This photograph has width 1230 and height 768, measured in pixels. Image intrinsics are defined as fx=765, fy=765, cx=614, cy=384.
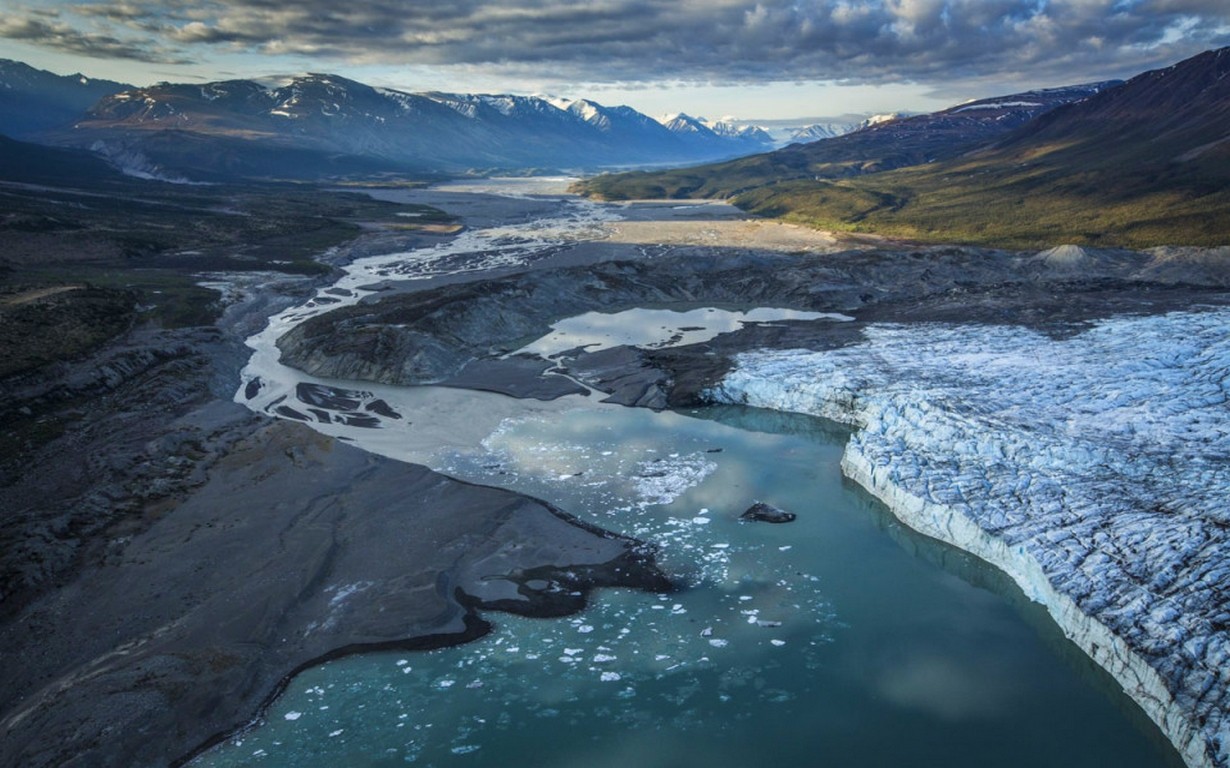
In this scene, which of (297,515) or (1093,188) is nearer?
(297,515)

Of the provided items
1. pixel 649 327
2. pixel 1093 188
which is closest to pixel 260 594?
pixel 649 327

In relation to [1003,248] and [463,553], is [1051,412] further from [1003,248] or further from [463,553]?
[1003,248]

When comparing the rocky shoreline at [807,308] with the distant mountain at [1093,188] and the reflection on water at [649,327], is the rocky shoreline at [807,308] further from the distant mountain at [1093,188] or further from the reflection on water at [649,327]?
the distant mountain at [1093,188]

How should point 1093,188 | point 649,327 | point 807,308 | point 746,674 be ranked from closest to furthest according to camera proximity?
point 746,674 → point 649,327 → point 807,308 → point 1093,188

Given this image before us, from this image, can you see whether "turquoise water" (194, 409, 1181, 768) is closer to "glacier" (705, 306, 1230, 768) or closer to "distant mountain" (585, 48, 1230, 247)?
"glacier" (705, 306, 1230, 768)

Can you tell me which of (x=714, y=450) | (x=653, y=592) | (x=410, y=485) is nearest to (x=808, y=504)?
(x=714, y=450)

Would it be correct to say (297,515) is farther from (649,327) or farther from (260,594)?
(649,327)
